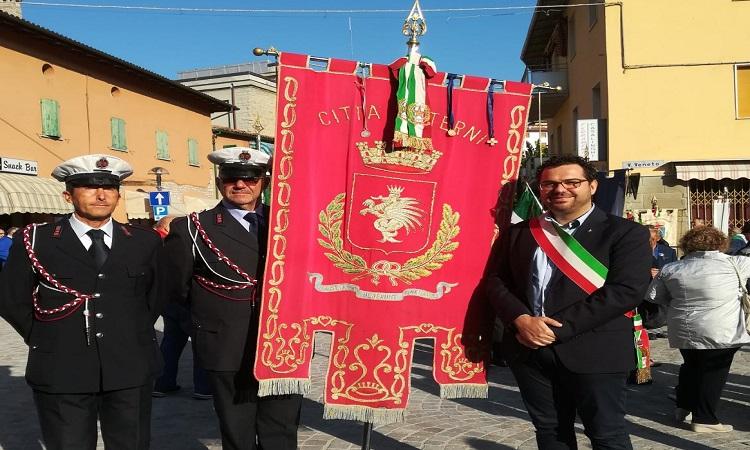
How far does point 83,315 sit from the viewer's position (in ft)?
10.4

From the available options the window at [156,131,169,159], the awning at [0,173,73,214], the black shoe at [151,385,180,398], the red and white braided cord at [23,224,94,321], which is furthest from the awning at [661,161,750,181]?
the window at [156,131,169,159]

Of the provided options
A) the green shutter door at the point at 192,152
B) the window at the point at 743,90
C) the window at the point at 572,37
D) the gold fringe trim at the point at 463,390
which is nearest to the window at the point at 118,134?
the green shutter door at the point at 192,152

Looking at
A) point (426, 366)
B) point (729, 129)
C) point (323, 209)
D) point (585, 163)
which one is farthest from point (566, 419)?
point (729, 129)

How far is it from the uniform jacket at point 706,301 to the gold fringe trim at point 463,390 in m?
2.19

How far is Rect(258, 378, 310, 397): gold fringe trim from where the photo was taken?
3.38 metres

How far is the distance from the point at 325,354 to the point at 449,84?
15.6 ft

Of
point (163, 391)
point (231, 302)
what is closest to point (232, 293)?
point (231, 302)

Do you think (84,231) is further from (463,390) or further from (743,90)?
(743,90)

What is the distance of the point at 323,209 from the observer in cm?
355

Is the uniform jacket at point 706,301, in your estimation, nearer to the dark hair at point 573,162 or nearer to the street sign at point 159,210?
the dark hair at point 573,162

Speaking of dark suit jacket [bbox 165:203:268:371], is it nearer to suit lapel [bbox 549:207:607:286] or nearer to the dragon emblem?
the dragon emblem

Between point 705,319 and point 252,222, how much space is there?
3407mm

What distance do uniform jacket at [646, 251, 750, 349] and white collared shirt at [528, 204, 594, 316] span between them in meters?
2.33

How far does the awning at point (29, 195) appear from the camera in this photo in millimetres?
15797
